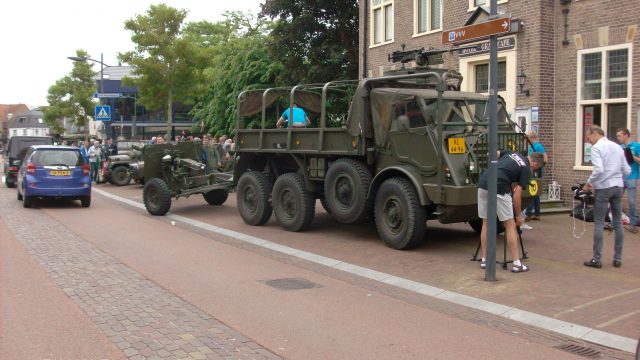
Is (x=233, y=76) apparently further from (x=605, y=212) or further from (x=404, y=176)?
(x=605, y=212)

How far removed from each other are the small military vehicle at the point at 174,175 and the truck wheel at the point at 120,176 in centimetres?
904

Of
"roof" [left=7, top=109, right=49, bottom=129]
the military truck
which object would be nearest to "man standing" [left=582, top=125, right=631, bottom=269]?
the military truck

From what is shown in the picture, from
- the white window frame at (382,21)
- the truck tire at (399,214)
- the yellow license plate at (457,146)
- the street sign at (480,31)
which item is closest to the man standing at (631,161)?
the yellow license plate at (457,146)

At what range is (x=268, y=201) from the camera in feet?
40.0

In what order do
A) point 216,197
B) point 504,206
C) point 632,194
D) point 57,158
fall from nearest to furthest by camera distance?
point 504,206 < point 632,194 < point 57,158 < point 216,197

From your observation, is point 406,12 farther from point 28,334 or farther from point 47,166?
point 28,334

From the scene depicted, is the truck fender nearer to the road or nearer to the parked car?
the road

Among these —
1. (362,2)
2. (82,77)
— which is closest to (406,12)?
(362,2)

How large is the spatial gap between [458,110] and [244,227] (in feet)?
16.8

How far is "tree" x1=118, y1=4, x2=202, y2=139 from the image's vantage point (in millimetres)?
27359

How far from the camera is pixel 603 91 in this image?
1294 cm

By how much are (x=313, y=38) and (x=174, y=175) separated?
12.1 m

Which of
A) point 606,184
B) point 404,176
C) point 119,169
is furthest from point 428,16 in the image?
point 119,169

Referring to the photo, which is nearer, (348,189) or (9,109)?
(348,189)
